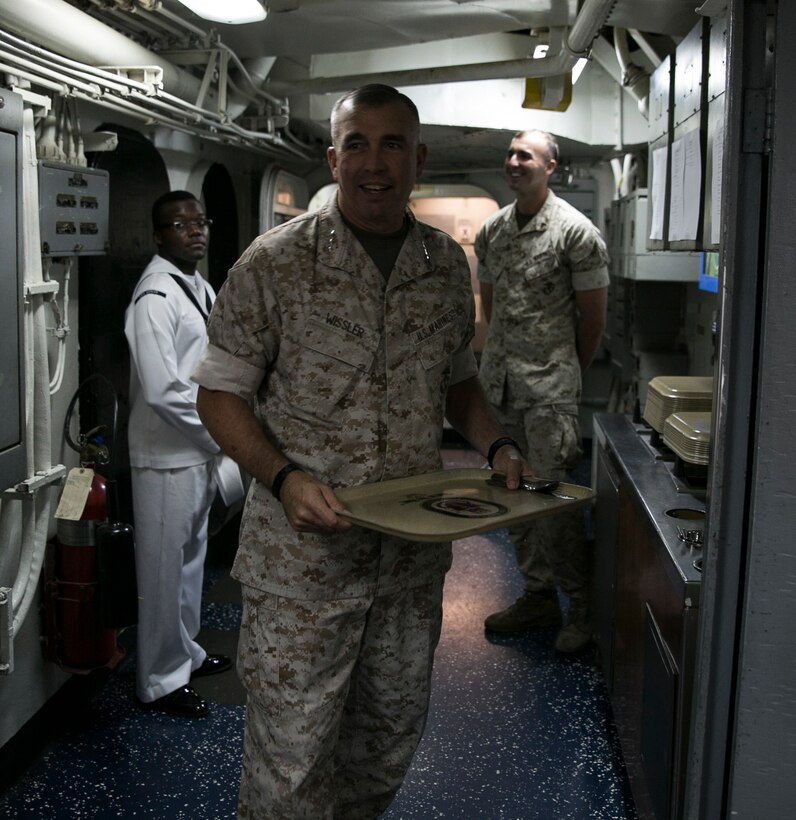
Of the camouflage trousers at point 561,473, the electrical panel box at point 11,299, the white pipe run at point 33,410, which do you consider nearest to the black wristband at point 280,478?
the electrical panel box at point 11,299

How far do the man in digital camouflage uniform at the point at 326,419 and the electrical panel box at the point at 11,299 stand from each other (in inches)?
22.9

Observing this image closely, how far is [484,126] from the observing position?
212 inches

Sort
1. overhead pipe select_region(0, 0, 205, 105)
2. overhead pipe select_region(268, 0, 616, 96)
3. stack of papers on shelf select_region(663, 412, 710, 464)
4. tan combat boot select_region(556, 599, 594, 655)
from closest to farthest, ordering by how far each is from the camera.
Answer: overhead pipe select_region(0, 0, 205, 105) < stack of papers on shelf select_region(663, 412, 710, 464) < overhead pipe select_region(268, 0, 616, 96) < tan combat boot select_region(556, 599, 594, 655)

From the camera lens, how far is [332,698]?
1.98 m

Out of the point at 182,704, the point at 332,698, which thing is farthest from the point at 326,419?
the point at 182,704

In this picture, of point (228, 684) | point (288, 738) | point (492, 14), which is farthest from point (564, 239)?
point (288, 738)

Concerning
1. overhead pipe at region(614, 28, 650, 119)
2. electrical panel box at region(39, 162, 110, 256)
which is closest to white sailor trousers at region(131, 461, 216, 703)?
electrical panel box at region(39, 162, 110, 256)

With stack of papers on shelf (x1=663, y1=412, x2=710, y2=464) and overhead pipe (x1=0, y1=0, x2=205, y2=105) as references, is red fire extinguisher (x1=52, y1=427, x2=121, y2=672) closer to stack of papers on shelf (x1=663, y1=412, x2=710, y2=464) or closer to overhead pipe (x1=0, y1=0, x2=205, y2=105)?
overhead pipe (x1=0, y1=0, x2=205, y2=105)

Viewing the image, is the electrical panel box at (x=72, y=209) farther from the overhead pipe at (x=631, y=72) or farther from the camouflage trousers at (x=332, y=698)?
the overhead pipe at (x=631, y=72)

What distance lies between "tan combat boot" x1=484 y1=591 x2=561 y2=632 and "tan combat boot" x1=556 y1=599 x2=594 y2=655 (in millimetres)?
223

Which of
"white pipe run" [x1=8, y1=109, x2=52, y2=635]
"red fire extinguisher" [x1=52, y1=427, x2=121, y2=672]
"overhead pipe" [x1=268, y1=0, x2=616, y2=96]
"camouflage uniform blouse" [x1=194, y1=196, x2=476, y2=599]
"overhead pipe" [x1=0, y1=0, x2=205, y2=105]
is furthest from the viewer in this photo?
"overhead pipe" [x1=268, y1=0, x2=616, y2=96]

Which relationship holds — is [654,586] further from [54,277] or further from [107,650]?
[54,277]

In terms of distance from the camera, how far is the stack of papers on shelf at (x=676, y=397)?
9.41 ft

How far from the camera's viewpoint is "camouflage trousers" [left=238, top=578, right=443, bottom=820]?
195 centimetres
